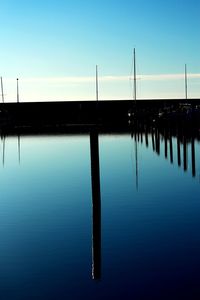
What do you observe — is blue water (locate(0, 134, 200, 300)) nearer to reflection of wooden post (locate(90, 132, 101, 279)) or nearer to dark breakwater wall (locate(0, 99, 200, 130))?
reflection of wooden post (locate(90, 132, 101, 279))

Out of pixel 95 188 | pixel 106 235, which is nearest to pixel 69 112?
pixel 95 188

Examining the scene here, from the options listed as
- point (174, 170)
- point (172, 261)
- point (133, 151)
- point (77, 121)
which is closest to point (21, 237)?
point (172, 261)

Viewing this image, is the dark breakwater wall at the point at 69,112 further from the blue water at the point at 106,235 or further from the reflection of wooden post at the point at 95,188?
the reflection of wooden post at the point at 95,188

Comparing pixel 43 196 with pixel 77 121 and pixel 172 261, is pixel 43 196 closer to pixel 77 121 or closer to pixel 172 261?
pixel 172 261

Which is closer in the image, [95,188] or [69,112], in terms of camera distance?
[95,188]

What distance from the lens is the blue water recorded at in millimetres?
10258

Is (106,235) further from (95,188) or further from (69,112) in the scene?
(69,112)

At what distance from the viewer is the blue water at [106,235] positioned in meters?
10.3

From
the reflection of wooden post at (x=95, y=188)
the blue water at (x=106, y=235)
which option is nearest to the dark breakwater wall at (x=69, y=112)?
the blue water at (x=106, y=235)

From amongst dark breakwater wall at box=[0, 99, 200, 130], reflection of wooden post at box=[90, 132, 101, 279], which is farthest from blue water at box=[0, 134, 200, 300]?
dark breakwater wall at box=[0, 99, 200, 130]

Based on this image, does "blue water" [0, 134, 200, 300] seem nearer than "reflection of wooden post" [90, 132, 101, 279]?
Yes

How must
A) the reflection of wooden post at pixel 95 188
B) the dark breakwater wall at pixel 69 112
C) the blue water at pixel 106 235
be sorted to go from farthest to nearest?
1. the dark breakwater wall at pixel 69 112
2. the reflection of wooden post at pixel 95 188
3. the blue water at pixel 106 235

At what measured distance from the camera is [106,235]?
1391 centimetres

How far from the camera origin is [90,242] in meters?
13.3
